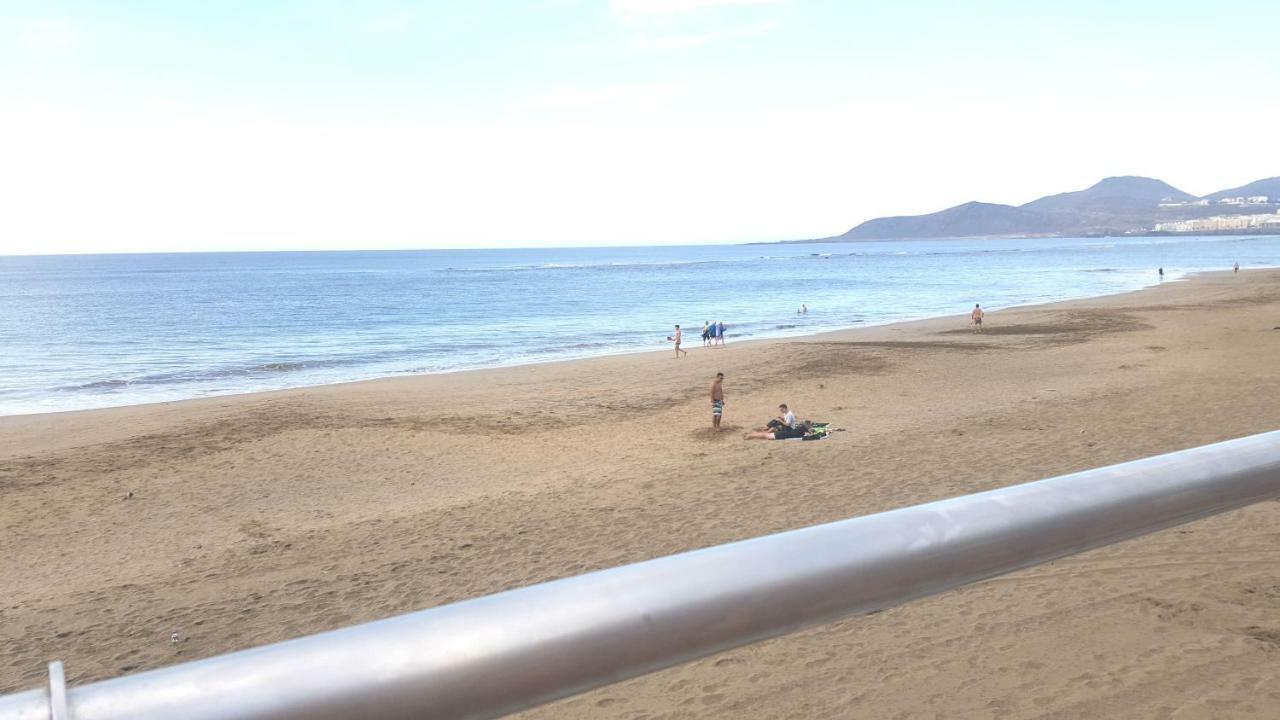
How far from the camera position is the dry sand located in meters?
4.76

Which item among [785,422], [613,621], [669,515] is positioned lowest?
[669,515]

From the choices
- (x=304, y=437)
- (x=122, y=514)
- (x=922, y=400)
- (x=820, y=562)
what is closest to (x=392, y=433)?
(x=304, y=437)

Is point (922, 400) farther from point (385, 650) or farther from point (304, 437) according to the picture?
point (385, 650)

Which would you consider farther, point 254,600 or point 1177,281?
point 1177,281

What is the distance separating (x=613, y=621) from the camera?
0.87m

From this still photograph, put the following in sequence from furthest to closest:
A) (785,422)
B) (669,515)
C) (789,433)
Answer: (785,422)
(789,433)
(669,515)

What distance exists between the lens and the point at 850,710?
4.34 meters

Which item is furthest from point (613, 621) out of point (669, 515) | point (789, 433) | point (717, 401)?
point (717, 401)

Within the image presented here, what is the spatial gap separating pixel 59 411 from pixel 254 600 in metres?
19.8

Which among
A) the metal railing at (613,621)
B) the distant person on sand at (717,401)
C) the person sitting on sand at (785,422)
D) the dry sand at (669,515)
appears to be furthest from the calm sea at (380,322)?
the metal railing at (613,621)

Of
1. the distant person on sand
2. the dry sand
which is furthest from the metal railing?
the distant person on sand

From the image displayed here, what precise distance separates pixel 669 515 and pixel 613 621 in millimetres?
9702

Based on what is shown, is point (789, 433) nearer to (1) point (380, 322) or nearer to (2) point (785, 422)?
(2) point (785, 422)

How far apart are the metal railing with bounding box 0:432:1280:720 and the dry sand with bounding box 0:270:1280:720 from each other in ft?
9.39
